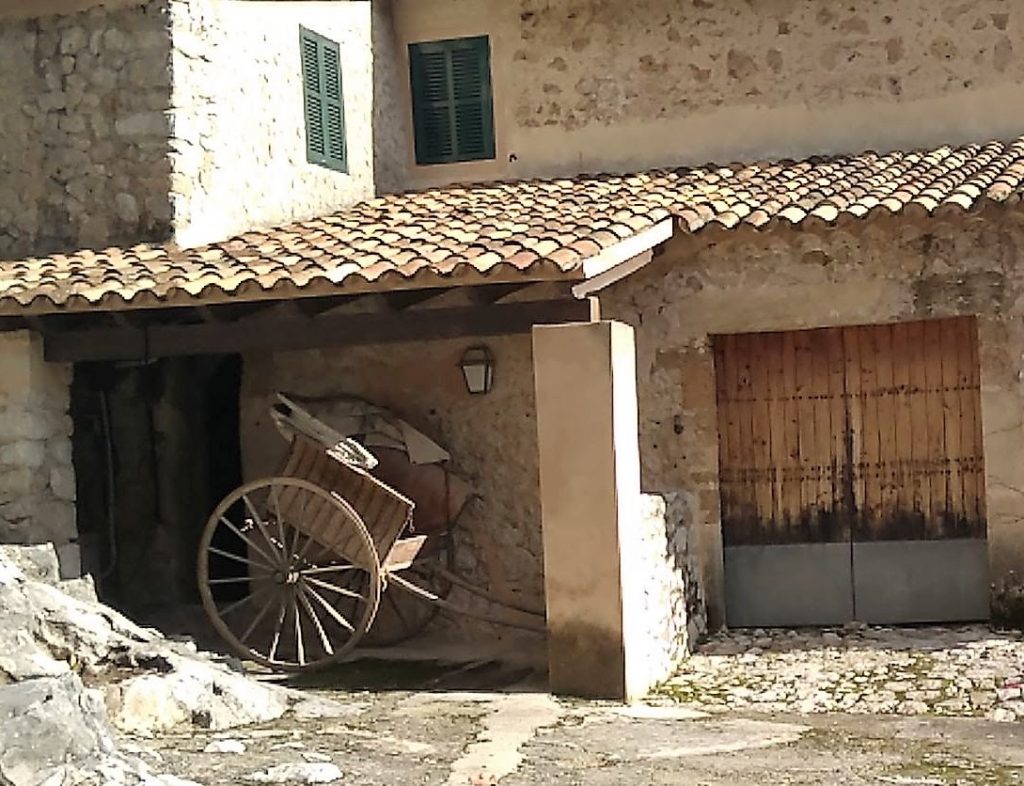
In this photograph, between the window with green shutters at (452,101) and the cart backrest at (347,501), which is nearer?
the cart backrest at (347,501)

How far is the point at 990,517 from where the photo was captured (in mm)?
9578

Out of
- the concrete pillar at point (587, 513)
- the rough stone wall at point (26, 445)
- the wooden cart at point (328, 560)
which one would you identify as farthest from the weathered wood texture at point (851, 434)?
the rough stone wall at point (26, 445)

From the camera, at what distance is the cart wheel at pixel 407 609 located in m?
9.70

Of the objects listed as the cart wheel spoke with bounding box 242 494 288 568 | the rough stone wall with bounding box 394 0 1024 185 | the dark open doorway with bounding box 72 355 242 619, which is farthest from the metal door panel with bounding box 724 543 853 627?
the dark open doorway with bounding box 72 355 242 619

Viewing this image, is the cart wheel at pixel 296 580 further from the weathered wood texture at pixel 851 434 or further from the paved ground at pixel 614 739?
the weathered wood texture at pixel 851 434

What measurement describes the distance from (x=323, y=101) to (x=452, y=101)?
4.46 feet

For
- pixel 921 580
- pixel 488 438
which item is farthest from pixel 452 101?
pixel 921 580

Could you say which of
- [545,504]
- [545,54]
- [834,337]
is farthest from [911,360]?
[545,54]

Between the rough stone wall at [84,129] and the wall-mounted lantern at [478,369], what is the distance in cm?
227

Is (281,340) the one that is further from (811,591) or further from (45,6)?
(811,591)

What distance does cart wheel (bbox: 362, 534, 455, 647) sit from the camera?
970 cm


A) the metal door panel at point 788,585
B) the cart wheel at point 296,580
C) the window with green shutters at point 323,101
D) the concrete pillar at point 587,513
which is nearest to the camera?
the concrete pillar at point 587,513

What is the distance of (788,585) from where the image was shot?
1007 centimetres

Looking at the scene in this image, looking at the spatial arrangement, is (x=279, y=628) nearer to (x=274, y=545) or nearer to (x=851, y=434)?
(x=274, y=545)
